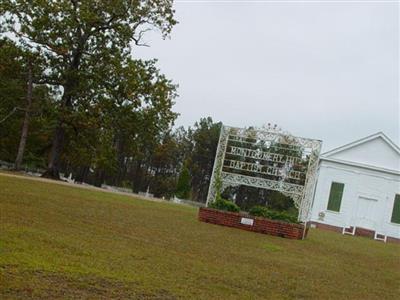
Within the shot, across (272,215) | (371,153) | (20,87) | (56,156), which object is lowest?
(272,215)

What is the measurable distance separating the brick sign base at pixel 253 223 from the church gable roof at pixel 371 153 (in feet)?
66.2

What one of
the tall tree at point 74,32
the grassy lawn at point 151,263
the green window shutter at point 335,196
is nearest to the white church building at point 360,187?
the green window shutter at point 335,196

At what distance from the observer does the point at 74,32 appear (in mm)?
32125

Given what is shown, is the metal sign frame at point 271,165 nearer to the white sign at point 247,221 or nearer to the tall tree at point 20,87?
the white sign at point 247,221

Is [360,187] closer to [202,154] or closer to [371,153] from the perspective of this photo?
[371,153]

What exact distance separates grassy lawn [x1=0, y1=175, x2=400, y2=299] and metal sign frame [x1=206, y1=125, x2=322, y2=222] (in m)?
5.79

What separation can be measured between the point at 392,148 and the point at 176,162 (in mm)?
33625

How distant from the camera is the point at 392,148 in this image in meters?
36.1

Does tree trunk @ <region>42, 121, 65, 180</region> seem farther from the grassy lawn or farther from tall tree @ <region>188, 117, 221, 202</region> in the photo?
tall tree @ <region>188, 117, 221, 202</region>

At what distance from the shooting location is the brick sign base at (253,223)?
16438mm

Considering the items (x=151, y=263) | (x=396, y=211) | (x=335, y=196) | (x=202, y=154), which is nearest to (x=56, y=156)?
(x=335, y=196)

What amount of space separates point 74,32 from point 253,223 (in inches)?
772

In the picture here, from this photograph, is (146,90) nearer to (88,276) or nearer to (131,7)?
(131,7)

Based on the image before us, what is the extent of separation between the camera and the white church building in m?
35.6
